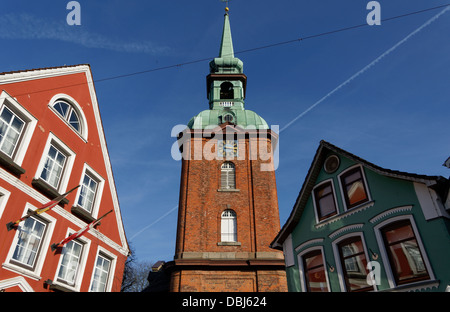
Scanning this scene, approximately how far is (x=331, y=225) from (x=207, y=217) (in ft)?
41.2

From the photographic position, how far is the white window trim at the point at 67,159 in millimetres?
12156

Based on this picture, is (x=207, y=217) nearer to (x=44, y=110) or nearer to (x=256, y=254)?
(x=256, y=254)

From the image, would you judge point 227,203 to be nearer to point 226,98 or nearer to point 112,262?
point 112,262

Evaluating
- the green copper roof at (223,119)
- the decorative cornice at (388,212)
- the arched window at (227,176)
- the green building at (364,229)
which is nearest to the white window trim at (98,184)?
the green building at (364,229)

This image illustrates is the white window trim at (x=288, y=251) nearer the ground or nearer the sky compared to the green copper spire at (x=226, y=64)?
nearer the ground

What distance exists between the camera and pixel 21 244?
11.0 metres

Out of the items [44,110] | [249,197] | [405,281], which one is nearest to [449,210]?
[405,281]

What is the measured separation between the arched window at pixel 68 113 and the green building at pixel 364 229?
10.7 meters

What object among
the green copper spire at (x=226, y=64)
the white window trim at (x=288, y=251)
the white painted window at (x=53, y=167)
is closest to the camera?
the white painted window at (x=53, y=167)

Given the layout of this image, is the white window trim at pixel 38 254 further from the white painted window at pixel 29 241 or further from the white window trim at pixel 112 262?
the white window trim at pixel 112 262

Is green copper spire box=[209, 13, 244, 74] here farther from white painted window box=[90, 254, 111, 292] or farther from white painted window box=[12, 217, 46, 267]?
white painted window box=[12, 217, 46, 267]

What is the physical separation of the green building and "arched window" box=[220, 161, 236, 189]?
35.3ft

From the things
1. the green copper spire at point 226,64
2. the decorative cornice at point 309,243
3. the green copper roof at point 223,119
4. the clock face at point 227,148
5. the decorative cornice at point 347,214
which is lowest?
the decorative cornice at point 309,243

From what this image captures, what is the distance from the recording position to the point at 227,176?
87.6 feet
